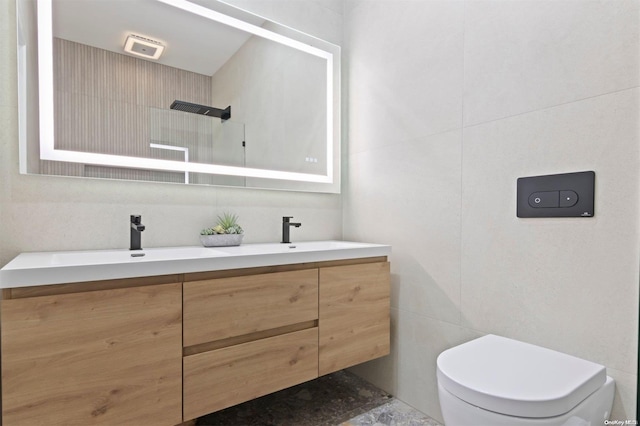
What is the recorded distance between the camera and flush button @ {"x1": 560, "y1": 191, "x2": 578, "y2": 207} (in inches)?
46.1

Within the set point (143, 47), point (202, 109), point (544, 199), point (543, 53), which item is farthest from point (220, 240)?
point (543, 53)

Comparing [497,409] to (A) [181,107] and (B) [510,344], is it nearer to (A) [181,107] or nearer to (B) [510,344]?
(B) [510,344]

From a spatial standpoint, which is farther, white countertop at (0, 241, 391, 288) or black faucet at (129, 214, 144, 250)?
black faucet at (129, 214, 144, 250)

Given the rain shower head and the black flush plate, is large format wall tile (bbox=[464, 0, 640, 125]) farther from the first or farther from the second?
the rain shower head

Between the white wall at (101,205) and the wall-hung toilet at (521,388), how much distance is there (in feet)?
3.83

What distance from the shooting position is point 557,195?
1.21 meters

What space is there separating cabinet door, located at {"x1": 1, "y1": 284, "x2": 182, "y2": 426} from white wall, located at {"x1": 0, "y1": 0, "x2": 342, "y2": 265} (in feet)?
1.72

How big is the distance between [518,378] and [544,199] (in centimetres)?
64

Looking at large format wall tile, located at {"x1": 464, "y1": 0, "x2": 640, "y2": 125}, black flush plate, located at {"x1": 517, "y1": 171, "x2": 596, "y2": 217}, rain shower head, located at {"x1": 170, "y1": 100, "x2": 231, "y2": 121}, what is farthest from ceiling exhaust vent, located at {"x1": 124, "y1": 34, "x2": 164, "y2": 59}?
black flush plate, located at {"x1": 517, "y1": 171, "x2": 596, "y2": 217}

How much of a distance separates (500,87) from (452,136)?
10.6 inches

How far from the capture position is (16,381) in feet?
2.98

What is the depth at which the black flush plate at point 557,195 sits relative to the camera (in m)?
1.14

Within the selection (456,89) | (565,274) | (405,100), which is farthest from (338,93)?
(565,274)

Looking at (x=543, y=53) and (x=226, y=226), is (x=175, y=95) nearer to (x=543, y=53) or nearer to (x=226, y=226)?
(x=226, y=226)
